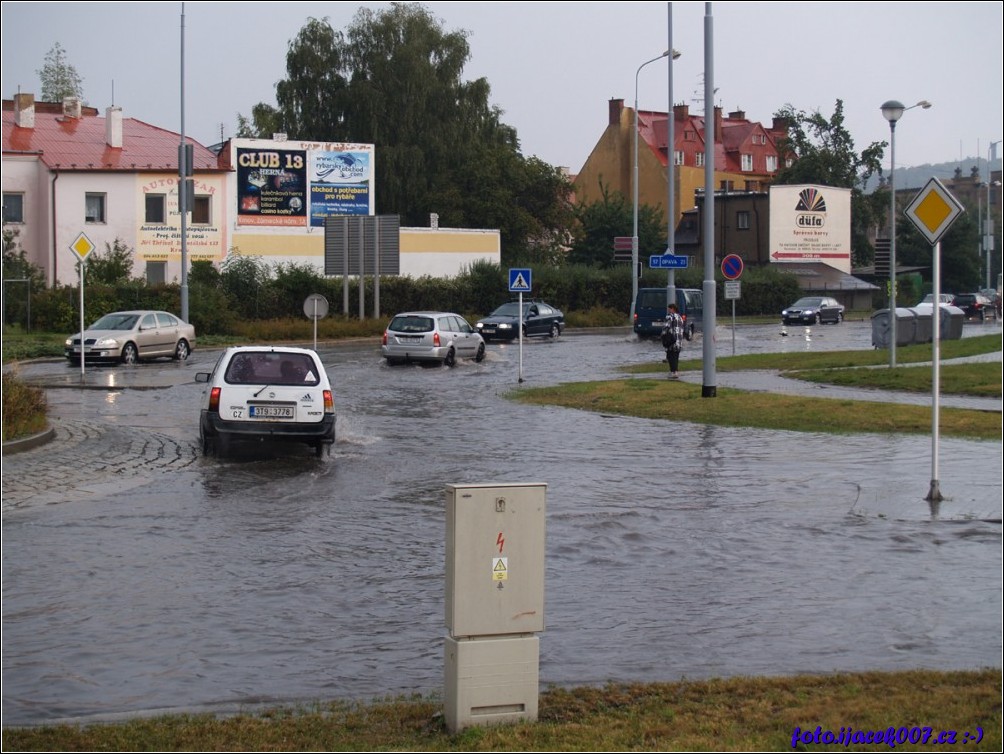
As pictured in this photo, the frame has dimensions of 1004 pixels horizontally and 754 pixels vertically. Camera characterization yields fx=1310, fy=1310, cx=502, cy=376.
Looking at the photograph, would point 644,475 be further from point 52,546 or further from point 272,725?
point 272,725

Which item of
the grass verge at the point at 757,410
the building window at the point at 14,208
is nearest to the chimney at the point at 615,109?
the building window at the point at 14,208

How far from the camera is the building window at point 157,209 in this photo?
60.0 m

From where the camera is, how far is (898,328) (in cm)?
4041

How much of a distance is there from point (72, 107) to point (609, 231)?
1305 inches

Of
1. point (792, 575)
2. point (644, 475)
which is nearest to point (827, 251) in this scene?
point (644, 475)

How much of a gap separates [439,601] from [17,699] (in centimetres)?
331

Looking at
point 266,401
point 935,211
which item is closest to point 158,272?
point 266,401

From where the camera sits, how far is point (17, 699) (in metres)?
6.93

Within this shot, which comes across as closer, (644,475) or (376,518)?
(376,518)

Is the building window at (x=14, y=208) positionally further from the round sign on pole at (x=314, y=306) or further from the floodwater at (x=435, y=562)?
the floodwater at (x=435, y=562)

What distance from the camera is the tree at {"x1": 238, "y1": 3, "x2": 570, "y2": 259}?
76.4 m

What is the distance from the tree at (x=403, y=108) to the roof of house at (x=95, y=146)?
1381cm

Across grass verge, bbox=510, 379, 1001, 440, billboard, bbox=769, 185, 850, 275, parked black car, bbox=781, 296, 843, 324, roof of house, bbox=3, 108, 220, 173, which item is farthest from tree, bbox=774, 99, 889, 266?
grass verge, bbox=510, 379, 1001, 440

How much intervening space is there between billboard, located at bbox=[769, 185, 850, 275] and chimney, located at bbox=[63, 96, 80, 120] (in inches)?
1816
